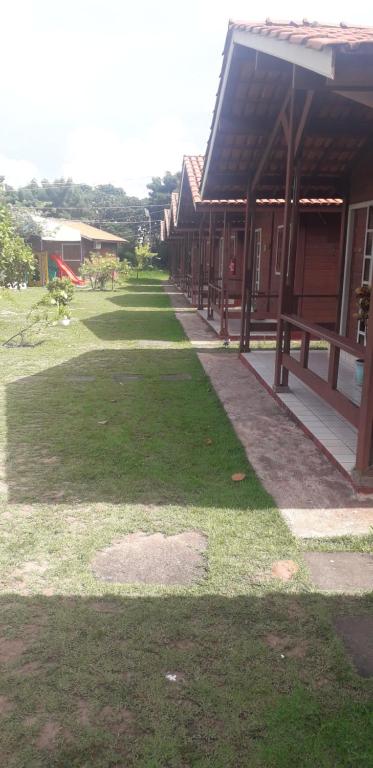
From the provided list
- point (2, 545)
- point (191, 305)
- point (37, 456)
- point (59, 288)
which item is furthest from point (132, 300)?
point (2, 545)

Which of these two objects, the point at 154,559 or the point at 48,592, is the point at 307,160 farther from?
the point at 48,592

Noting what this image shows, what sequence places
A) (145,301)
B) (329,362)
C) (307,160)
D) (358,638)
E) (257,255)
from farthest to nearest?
(145,301), (257,255), (307,160), (329,362), (358,638)

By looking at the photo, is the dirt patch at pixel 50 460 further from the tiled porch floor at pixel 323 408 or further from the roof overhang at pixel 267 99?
the roof overhang at pixel 267 99

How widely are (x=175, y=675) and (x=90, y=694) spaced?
14.6 inches

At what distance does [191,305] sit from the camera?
21.5 meters

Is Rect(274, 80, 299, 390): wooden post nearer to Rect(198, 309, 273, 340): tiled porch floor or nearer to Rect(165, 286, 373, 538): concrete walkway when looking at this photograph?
Rect(165, 286, 373, 538): concrete walkway

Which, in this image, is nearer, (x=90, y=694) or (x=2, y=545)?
(x=90, y=694)

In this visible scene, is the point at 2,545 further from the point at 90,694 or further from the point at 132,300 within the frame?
the point at 132,300

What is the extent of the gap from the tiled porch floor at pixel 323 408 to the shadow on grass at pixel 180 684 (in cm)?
228

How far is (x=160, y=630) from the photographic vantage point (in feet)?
10.0

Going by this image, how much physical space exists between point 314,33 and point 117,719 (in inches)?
183

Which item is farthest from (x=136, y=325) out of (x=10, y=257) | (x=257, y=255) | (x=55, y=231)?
Answer: (x=55, y=231)

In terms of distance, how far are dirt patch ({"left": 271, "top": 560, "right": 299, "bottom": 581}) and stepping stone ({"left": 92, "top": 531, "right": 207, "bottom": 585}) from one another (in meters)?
0.41

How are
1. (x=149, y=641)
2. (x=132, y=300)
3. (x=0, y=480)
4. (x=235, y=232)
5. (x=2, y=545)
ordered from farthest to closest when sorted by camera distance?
(x=132, y=300), (x=235, y=232), (x=0, y=480), (x=2, y=545), (x=149, y=641)
